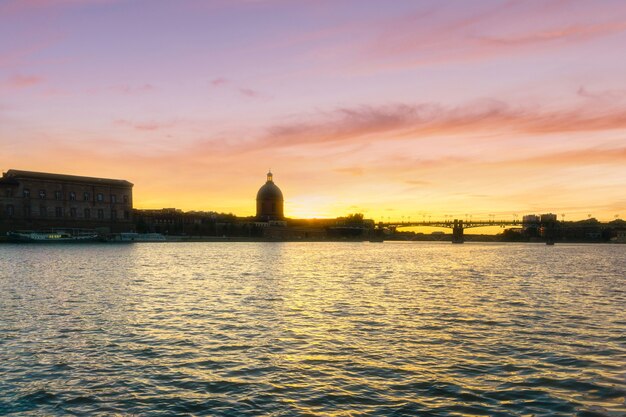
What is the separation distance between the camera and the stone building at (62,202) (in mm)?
152875

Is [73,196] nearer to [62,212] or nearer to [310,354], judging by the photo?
[62,212]

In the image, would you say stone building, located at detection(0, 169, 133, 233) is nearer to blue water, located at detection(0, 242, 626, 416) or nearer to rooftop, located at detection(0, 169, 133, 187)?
rooftop, located at detection(0, 169, 133, 187)

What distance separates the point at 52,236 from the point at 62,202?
12.7 metres

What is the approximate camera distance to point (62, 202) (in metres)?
164

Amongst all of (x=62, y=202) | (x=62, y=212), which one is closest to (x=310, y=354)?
(x=62, y=202)

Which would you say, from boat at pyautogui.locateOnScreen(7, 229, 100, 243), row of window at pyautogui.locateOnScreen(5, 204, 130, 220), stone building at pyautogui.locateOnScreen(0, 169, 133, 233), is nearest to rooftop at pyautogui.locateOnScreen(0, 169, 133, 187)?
stone building at pyautogui.locateOnScreen(0, 169, 133, 233)

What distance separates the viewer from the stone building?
152875 millimetres

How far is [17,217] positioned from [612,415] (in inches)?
6503

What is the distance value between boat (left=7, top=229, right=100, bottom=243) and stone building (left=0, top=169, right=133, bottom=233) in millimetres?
1878

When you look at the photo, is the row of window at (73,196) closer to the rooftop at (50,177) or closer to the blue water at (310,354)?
the rooftop at (50,177)

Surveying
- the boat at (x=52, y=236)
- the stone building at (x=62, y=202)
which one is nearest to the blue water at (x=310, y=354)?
the boat at (x=52, y=236)

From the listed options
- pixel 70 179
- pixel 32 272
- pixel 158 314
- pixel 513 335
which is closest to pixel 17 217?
pixel 70 179

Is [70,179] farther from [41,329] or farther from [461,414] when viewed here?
[461,414]

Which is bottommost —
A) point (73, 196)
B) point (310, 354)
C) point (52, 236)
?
point (310, 354)
